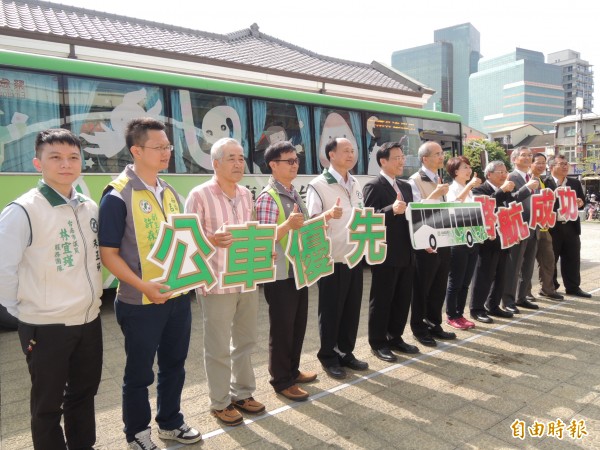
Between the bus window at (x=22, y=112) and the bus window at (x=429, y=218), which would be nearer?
the bus window at (x=429, y=218)

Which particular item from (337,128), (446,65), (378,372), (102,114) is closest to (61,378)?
(378,372)

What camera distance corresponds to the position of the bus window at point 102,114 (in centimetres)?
529

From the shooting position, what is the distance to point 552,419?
2.91 meters

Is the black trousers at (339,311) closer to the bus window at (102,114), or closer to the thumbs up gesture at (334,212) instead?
the thumbs up gesture at (334,212)

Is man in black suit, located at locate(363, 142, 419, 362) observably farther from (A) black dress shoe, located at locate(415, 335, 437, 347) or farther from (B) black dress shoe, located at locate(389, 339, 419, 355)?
(A) black dress shoe, located at locate(415, 335, 437, 347)

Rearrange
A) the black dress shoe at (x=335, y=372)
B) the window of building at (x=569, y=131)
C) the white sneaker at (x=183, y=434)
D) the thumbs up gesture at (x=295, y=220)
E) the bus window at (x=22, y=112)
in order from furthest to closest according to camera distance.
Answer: the window of building at (x=569, y=131) < the bus window at (x=22, y=112) < the black dress shoe at (x=335, y=372) < the thumbs up gesture at (x=295, y=220) < the white sneaker at (x=183, y=434)

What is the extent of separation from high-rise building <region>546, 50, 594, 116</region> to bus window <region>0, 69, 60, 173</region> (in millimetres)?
116890

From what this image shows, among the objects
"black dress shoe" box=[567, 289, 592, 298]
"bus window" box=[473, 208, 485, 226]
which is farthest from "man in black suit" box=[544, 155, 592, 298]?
"bus window" box=[473, 208, 485, 226]

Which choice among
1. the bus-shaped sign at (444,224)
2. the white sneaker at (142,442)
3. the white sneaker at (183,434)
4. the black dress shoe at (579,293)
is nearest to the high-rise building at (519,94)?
the black dress shoe at (579,293)

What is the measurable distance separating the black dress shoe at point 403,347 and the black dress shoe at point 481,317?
1301mm

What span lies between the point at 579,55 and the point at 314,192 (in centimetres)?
13475

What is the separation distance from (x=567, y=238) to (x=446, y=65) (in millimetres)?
112765

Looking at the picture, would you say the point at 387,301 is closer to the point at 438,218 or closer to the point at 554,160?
the point at 438,218

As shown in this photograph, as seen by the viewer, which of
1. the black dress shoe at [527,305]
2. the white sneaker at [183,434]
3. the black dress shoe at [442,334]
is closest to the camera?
the white sneaker at [183,434]
